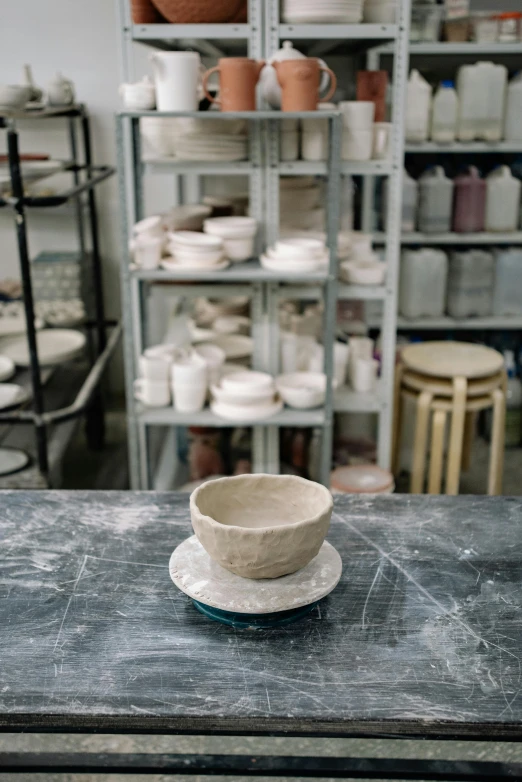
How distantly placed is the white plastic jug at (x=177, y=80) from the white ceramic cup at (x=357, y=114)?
459 millimetres

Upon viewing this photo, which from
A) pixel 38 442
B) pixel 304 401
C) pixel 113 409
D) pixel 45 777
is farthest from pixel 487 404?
pixel 113 409

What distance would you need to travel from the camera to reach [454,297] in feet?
12.1

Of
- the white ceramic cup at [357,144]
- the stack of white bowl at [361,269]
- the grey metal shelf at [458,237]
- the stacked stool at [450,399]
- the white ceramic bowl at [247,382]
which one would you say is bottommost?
the stacked stool at [450,399]

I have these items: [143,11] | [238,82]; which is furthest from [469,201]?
[143,11]

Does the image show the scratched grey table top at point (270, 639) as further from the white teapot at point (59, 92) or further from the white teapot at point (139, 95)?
the white teapot at point (59, 92)

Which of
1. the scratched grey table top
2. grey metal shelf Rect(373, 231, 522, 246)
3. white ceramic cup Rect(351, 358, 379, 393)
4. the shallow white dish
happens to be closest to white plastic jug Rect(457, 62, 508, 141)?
grey metal shelf Rect(373, 231, 522, 246)

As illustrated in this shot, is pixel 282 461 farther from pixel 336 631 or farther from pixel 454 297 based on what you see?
pixel 336 631

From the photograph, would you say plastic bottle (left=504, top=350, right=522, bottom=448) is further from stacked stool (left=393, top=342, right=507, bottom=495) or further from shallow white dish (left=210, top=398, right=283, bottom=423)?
shallow white dish (left=210, top=398, right=283, bottom=423)

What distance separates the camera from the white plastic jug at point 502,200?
3.57 metres

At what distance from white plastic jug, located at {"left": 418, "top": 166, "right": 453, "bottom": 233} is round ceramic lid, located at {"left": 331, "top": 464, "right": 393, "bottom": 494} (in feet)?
4.43

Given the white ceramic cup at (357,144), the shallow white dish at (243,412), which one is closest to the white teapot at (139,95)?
the white ceramic cup at (357,144)

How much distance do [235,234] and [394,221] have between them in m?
0.52

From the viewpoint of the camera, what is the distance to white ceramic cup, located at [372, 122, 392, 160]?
2.50m

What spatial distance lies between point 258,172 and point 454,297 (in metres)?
1.46
